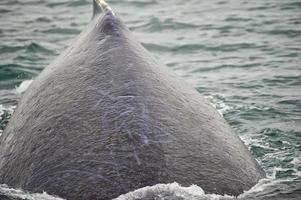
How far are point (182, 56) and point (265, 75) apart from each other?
261cm

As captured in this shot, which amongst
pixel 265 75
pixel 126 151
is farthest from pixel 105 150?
pixel 265 75

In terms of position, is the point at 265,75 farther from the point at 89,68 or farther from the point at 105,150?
the point at 105,150

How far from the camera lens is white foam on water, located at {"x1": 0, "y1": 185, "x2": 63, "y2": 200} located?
486cm

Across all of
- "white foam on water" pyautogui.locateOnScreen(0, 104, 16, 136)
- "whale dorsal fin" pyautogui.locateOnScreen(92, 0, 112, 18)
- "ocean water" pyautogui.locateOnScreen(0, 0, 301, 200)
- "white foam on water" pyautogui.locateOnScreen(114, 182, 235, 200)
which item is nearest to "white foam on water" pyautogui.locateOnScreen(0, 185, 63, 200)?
"ocean water" pyautogui.locateOnScreen(0, 0, 301, 200)

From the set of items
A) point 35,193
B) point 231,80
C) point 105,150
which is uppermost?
point 105,150

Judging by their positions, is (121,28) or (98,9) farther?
(98,9)

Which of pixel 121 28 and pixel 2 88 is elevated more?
pixel 121 28

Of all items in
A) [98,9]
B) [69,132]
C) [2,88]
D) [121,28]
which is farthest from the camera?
[2,88]

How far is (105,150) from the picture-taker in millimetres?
4930

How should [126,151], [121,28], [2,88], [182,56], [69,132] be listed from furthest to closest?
[182,56] → [2,88] → [121,28] → [69,132] → [126,151]

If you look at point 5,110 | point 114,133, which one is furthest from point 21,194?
point 5,110

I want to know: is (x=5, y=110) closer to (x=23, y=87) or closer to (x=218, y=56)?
(x=23, y=87)

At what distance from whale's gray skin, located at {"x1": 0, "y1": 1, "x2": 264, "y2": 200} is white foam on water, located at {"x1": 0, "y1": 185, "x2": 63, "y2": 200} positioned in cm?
5

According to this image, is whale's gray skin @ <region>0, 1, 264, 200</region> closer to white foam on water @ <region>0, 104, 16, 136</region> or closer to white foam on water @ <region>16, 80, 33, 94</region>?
white foam on water @ <region>0, 104, 16, 136</region>
